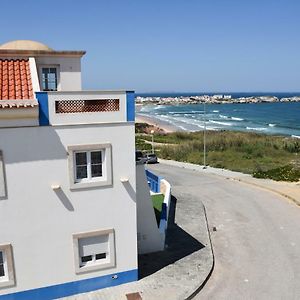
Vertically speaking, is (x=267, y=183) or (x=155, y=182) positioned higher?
(x=155, y=182)

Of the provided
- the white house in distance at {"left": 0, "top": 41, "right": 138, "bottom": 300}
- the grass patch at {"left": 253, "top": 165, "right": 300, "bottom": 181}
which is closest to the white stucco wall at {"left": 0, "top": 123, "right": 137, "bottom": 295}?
the white house in distance at {"left": 0, "top": 41, "right": 138, "bottom": 300}

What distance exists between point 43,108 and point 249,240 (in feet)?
38.4

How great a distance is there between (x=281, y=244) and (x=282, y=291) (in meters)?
4.38

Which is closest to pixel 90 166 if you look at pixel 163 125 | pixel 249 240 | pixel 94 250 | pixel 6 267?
pixel 94 250

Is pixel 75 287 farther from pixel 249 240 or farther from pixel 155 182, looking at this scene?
pixel 155 182

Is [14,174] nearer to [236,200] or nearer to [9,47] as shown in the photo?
[9,47]

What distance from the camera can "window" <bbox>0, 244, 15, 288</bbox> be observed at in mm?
11359

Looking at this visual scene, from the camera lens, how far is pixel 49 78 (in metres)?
16.4

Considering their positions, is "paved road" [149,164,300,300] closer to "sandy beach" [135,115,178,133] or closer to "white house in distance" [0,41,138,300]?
"white house in distance" [0,41,138,300]

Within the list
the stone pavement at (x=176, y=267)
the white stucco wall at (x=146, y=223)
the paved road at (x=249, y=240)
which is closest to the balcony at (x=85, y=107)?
the white stucco wall at (x=146, y=223)

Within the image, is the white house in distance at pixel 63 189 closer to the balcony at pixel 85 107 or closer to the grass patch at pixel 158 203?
the balcony at pixel 85 107

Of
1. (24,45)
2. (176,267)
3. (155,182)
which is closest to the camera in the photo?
(176,267)

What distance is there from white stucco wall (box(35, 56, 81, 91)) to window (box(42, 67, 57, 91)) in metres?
0.20

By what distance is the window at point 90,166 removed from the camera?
11695 millimetres
